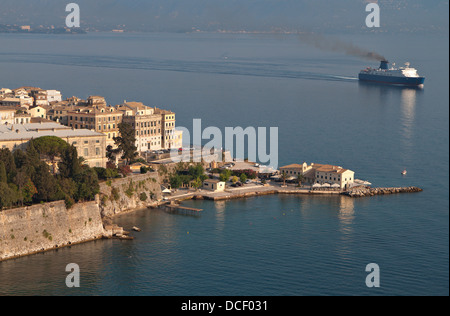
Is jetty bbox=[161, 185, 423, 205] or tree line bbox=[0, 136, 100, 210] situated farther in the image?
jetty bbox=[161, 185, 423, 205]

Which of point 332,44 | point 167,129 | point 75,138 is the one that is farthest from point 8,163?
point 332,44

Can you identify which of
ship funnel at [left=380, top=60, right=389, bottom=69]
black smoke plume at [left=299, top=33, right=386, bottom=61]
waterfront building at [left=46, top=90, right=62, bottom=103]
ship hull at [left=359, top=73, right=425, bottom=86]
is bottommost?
waterfront building at [left=46, top=90, right=62, bottom=103]

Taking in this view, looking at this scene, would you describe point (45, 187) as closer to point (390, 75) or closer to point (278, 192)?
point (278, 192)

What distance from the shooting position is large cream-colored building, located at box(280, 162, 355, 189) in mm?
52125

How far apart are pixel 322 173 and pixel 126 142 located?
12885 millimetres

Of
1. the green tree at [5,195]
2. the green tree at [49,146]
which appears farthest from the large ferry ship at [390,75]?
the green tree at [5,195]

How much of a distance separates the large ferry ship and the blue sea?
228cm

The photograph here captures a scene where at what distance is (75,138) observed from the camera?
47.2 metres

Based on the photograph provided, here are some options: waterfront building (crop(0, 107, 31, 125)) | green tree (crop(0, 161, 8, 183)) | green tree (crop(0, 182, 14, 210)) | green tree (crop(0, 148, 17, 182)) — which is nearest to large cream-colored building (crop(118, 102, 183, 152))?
waterfront building (crop(0, 107, 31, 125))

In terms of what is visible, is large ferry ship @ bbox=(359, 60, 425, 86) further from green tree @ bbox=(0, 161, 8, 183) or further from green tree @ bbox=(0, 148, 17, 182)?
green tree @ bbox=(0, 161, 8, 183)
